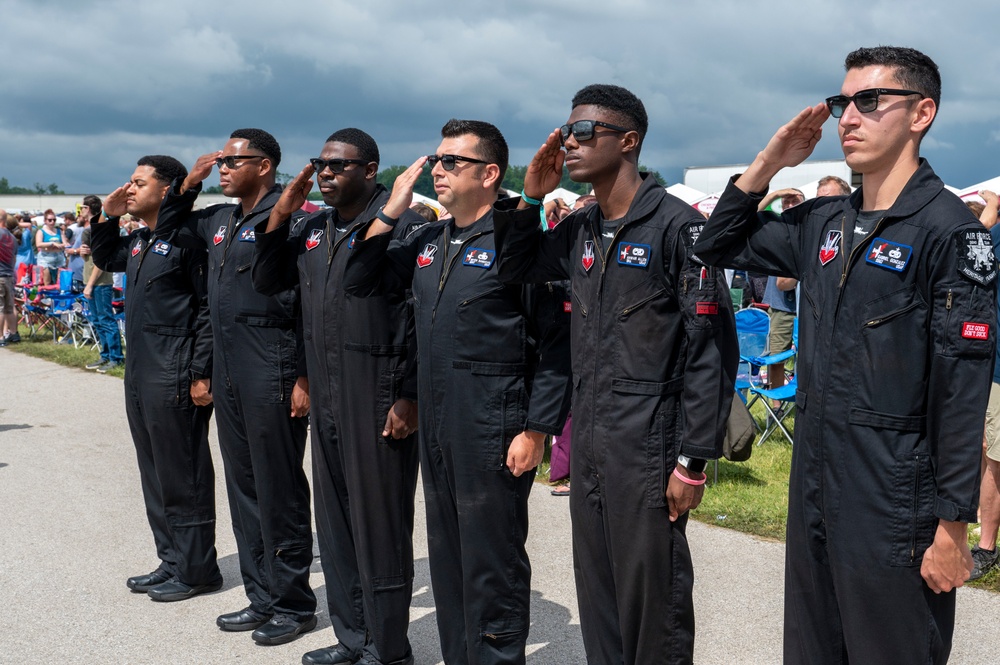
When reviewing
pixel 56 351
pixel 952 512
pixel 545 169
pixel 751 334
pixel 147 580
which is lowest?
pixel 56 351

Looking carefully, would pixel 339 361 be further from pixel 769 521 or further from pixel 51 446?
pixel 51 446

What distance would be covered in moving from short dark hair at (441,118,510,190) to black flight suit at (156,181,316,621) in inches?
49.2

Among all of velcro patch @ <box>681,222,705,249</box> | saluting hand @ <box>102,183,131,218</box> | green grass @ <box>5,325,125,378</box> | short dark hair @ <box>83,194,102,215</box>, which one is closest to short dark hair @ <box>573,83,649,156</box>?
velcro patch @ <box>681,222,705,249</box>

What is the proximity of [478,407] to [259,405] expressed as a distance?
147 centimetres

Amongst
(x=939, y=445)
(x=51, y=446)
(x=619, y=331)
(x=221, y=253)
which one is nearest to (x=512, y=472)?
(x=619, y=331)

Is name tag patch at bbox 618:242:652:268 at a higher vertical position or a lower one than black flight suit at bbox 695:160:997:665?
higher

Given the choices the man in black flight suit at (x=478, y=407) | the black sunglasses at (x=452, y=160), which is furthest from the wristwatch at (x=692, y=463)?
the black sunglasses at (x=452, y=160)

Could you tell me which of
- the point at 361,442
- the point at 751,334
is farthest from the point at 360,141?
the point at 751,334

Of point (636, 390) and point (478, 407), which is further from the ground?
point (636, 390)

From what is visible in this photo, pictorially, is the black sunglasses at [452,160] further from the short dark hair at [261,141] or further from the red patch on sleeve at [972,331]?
the red patch on sleeve at [972,331]

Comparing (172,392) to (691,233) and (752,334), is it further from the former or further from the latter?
(752,334)

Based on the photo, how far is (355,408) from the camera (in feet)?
14.0

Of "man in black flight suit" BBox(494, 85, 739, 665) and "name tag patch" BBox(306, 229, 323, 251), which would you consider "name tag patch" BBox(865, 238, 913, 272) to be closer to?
"man in black flight suit" BBox(494, 85, 739, 665)

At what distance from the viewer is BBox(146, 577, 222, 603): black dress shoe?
5.37 meters
